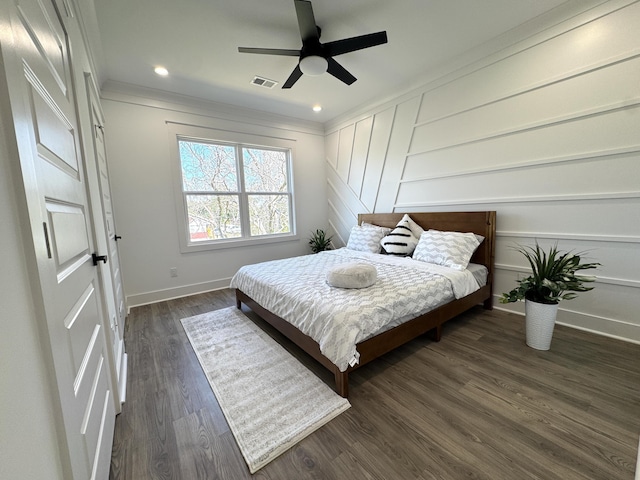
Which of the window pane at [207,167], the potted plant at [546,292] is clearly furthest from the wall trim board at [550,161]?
the window pane at [207,167]

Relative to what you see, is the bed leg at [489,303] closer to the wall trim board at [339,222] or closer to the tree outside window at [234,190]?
the wall trim board at [339,222]

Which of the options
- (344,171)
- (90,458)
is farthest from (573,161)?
(90,458)

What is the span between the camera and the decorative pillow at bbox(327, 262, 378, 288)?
2.05m

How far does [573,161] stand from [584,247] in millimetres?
782

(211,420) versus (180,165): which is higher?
(180,165)

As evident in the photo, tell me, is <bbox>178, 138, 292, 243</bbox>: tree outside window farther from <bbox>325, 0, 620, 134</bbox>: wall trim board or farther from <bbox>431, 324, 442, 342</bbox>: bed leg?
<bbox>431, 324, 442, 342</bbox>: bed leg

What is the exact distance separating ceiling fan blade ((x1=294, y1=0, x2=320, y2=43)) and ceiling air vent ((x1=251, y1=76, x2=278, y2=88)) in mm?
1153

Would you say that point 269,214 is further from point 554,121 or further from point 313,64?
point 554,121

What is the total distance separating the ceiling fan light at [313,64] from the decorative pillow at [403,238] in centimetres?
207

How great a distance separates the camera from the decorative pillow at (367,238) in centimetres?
358

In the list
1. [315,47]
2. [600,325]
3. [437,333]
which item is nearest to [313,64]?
[315,47]

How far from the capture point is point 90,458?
93cm

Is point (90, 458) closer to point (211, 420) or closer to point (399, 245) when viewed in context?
point (211, 420)

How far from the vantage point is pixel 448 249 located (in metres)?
2.70
